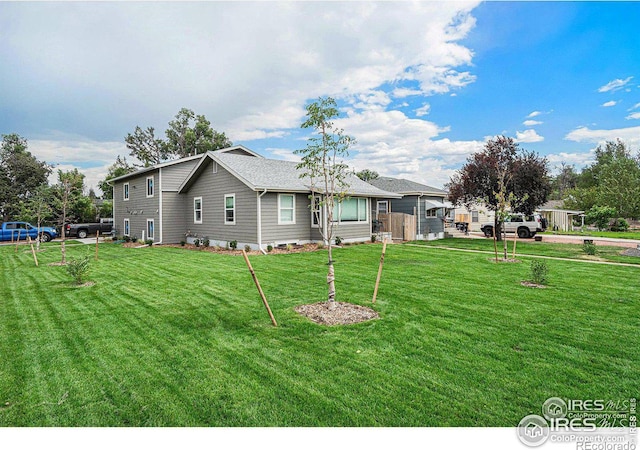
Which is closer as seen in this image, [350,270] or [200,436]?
[200,436]

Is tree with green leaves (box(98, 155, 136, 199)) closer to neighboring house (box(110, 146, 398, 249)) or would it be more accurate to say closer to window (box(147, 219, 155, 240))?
neighboring house (box(110, 146, 398, 249))

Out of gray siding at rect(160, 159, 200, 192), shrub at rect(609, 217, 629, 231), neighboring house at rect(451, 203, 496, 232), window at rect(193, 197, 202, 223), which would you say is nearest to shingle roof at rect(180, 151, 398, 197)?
gray siding at rect(160, 159, 200, 192)

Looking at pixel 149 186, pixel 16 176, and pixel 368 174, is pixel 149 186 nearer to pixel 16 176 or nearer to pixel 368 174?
pixel 16 176

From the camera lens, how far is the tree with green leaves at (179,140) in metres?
41.3

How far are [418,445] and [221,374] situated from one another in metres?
2.09

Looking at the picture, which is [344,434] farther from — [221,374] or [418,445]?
[221,374]

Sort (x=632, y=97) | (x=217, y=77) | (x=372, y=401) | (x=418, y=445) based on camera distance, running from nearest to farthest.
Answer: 1. (x=418, y=445)
2. (x=372, y=401)
3. (x=217, y=77)
4. (x=632, y=97)

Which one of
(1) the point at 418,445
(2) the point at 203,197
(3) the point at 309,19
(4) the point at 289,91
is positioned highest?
(4) the point at 289,91

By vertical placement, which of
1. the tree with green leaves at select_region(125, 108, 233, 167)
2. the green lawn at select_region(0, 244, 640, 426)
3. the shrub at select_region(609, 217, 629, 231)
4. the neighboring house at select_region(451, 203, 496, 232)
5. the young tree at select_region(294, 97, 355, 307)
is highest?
the tree with green leaves at select_region(125, 108, 233, 167)

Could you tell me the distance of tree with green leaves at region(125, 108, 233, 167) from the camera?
41.3 m

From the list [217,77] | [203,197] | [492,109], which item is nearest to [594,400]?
[217,77]

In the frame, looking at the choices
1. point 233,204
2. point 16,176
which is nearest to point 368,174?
point 233,204

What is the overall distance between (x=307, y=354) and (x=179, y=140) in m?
44.1

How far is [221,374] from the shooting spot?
3.63 m
